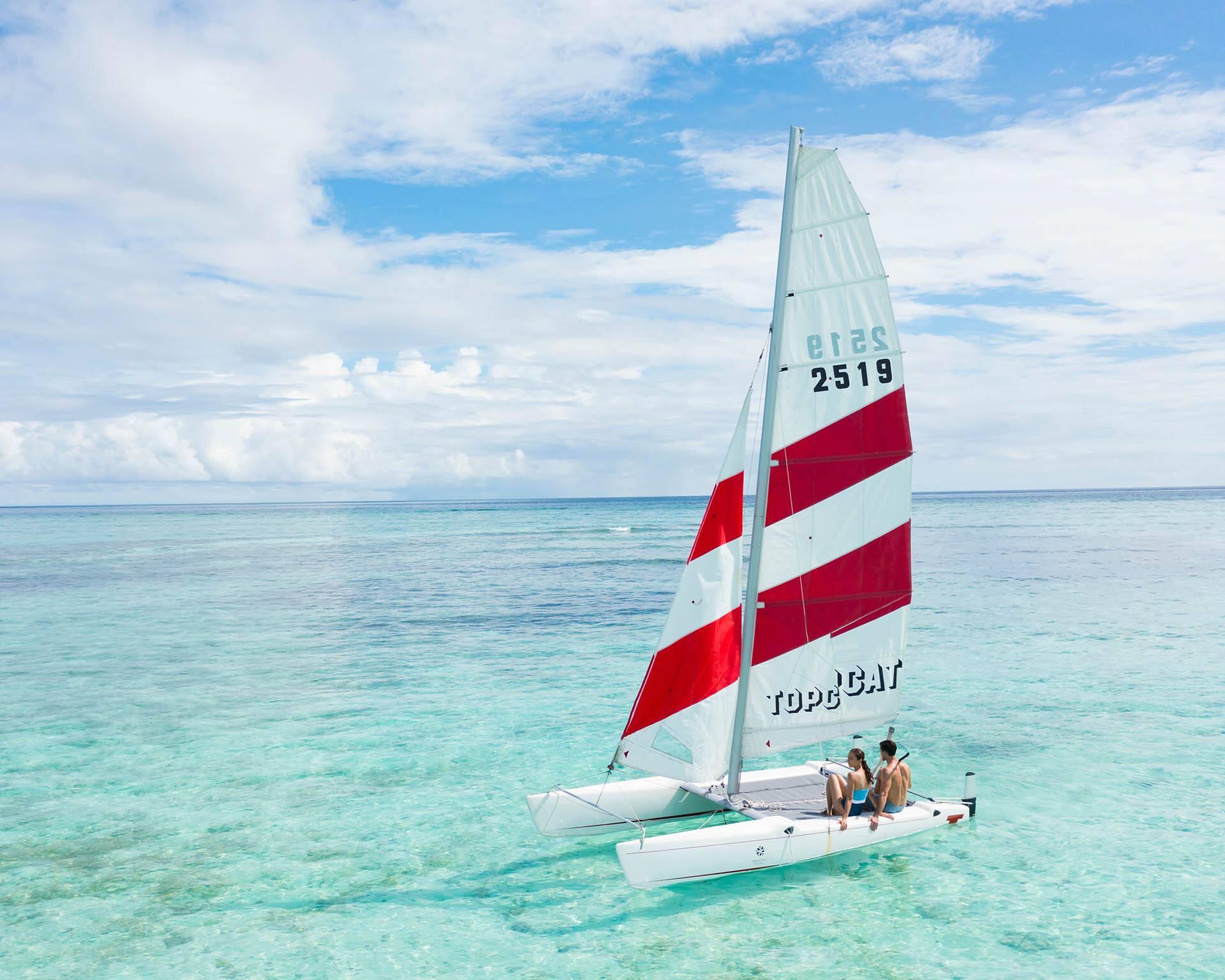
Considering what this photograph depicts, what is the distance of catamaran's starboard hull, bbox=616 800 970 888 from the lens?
959cm

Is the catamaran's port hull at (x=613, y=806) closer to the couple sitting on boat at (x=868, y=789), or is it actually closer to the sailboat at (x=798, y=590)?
the sailboat at (x=798, y=590)

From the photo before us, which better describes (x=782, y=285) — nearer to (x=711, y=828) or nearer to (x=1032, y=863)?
(x=711, y=828)

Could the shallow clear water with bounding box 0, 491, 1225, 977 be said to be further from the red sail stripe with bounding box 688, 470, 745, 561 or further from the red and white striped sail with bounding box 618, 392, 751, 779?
the red sail stripe with bounding box 688, 470, 745, 561

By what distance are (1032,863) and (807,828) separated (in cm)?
351

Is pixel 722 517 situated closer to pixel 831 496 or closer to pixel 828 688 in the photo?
pixel 831 496

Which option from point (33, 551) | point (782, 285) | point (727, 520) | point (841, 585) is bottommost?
point (33, 551)

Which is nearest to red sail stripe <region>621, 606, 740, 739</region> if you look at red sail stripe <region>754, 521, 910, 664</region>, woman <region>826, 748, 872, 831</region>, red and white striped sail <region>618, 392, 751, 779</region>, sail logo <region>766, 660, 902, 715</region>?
red and white striped sail <region>618, 392, 751, 779</region>

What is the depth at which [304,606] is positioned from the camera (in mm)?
36594

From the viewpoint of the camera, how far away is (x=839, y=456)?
33.5 feet

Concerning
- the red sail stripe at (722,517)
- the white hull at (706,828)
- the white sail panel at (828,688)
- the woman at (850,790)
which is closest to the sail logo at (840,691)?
the white sail panel at (828,688)

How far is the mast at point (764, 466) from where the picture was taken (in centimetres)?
958

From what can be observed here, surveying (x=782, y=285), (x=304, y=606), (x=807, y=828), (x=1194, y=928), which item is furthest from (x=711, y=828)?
(x=304, y=606)

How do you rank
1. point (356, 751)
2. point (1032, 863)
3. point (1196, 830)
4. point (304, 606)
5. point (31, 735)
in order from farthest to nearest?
point (304, 606), point (31, 735), point (356, 751), point (1196, 830), point (1032, 863)

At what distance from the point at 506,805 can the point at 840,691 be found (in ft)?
20.0
